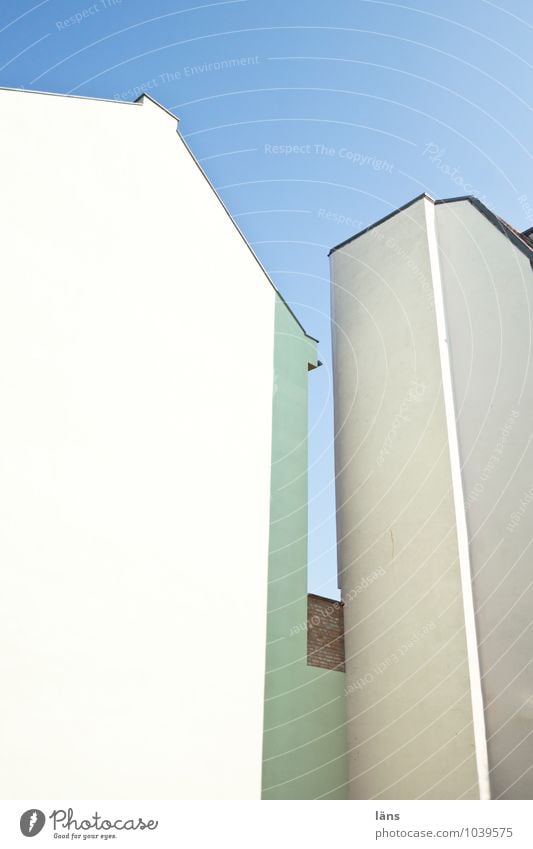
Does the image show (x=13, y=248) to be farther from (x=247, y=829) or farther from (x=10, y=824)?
(x=247, y=829)

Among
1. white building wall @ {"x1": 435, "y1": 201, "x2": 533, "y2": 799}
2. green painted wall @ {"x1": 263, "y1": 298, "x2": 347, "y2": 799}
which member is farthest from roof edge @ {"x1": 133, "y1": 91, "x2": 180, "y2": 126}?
Answer: white building wall @ {"x1": 435, "y1": 201, "x2": 533, "y2": 799}

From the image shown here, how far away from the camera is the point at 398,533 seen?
9812 millimetres

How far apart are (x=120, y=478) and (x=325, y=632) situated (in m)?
4.74

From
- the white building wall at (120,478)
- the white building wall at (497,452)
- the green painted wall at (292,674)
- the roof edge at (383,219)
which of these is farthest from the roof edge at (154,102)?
the white building wall at (497,452)

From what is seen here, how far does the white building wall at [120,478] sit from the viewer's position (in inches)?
220

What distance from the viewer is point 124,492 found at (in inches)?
260

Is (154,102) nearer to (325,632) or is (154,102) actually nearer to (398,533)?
(398,533)

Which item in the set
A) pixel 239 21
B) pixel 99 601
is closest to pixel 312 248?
pixel 239 21

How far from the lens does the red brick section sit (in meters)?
9.49

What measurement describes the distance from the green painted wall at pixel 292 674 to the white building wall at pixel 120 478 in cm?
129

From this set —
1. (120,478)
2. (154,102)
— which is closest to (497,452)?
(120,478)

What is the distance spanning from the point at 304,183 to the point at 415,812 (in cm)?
893

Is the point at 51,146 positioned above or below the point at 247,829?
above

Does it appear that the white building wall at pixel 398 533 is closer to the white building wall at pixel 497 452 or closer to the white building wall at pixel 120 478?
the white building wall at pixel 497 452
